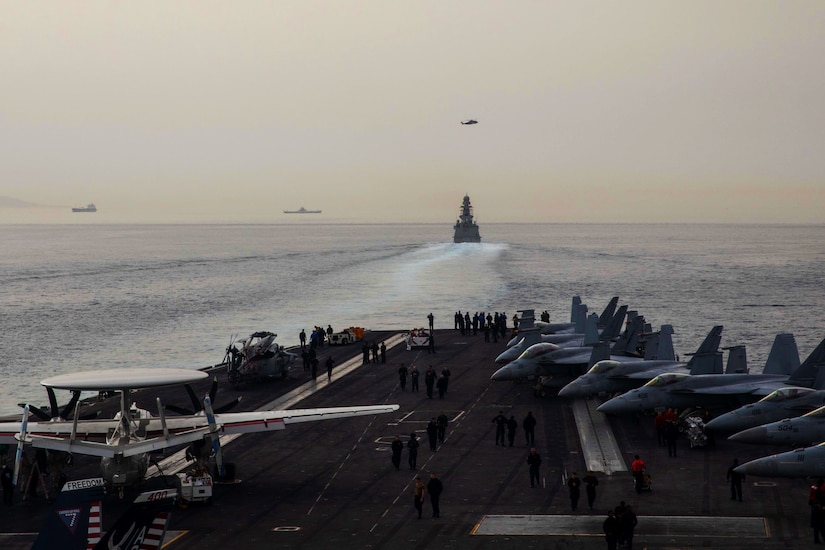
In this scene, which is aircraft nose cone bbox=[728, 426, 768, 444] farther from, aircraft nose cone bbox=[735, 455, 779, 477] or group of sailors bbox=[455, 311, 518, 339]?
group of sailors bbox=[455, 311, 518, 339]

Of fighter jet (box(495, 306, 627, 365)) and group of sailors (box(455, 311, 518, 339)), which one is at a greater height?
fighter jet (box(495, 306, 627, 365))

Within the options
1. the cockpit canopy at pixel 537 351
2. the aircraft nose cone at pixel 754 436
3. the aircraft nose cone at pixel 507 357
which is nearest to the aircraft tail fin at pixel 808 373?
the aircraft nose cone at pixel 754 436

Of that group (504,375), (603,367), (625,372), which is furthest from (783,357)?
(504,375)

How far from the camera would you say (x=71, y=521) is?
16734 millimetres

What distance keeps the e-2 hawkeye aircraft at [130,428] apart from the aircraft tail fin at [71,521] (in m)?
9.58

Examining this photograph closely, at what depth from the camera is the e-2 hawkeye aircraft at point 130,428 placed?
2684 cm

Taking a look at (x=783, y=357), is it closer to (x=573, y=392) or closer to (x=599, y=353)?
(x=599, y=353)

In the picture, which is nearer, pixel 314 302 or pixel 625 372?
pixel 625 372

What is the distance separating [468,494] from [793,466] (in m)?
10.4

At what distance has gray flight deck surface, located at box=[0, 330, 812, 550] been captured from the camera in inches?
1023

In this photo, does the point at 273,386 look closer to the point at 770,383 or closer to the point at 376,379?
the point at 376,379

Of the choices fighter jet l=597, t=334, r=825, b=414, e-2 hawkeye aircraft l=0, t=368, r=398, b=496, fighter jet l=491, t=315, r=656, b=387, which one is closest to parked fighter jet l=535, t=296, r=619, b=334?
fighter jet l=491, t=315, r=656, b=387

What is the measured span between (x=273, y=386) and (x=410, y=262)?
142m

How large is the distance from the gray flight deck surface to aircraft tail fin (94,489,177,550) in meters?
8.58
